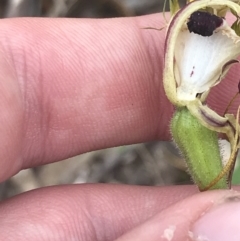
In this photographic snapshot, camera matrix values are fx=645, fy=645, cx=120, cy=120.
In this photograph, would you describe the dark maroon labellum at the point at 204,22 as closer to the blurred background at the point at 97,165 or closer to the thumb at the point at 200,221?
the thumb at the point at 200,221

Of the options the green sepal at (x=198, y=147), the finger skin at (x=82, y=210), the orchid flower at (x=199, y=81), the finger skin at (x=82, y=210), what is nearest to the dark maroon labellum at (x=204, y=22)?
the orchid flower at (x=199, y=81)

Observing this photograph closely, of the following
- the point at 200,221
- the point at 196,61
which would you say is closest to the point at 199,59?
the point at 196,61

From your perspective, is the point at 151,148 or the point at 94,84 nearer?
the point at 94,84

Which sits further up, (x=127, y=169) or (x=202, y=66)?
(x=202, y=66)

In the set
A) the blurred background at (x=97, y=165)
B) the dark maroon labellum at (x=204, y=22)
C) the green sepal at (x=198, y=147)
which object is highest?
the dark maroon labellum at (x=204, y=22)

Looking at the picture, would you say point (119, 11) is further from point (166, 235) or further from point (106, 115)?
point (166, 235)

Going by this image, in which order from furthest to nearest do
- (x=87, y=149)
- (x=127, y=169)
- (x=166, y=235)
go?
(x=127, y=169)
(x=87, y=149)
(x=166, y=235)

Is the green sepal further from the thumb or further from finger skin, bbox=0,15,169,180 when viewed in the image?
finger skin, bbox=0,15,169,180

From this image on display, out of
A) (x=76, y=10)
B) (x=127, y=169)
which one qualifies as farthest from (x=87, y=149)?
(x=76, y=10)
